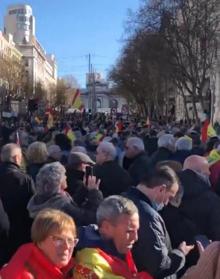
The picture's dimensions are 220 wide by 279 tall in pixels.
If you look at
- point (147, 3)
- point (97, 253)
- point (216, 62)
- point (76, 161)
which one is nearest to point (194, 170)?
point (76, 161)

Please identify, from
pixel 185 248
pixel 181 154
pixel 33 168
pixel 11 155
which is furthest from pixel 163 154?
pixel 185 248

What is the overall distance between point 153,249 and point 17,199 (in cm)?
252

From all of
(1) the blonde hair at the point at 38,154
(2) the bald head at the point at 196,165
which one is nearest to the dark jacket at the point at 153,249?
(2) the bald head at the point at 196,165

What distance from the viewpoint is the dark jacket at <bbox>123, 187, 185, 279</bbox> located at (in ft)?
14.8

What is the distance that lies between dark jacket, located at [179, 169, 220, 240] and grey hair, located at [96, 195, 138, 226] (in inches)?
71.4

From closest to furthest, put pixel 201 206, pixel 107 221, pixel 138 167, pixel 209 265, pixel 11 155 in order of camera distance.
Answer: pixel 209 265 < pixel 107 221 < pixel 201 206 < pixel 11 155 < pixel 138 167

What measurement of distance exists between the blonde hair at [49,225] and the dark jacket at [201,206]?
2.24 m

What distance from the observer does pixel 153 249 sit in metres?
A: 4.53

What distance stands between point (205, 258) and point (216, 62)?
38567mm

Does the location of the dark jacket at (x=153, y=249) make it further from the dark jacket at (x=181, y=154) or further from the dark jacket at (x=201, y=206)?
the dark jacket at (x=181, y=154)

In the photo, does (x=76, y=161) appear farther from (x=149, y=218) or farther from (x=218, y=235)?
(x=149, y=218)

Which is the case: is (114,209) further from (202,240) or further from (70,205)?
(202,240)

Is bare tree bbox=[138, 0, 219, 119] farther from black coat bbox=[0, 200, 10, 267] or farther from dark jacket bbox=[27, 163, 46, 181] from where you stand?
black coat bbox=[0, 200, 10, 267]

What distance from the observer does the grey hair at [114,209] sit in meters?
4.17
